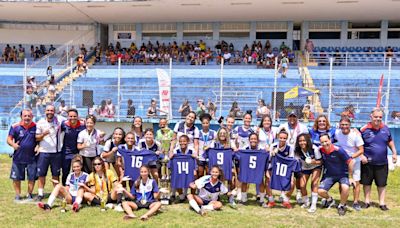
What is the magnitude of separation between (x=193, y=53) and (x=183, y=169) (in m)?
17.7

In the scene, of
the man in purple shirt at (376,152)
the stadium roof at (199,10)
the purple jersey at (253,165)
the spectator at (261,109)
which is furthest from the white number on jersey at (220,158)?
the stadium roof at (199,10)

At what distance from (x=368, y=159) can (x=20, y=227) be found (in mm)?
5670

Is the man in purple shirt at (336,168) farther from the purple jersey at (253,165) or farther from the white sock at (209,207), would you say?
the white sock at (209,207)

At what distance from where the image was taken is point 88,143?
729cm

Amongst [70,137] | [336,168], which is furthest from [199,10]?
[336,168]

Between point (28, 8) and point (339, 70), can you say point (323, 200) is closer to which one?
point (339, 70)

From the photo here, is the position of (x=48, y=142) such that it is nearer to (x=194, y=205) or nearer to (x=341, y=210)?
(x=194, y=205)

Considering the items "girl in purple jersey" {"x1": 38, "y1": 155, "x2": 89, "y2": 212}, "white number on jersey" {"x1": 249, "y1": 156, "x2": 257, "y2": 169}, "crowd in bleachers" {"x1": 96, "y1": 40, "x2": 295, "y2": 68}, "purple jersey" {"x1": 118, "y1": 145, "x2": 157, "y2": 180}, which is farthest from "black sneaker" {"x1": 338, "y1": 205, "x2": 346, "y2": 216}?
"crowd in bleachers" {"x1": 96, "y1": 40, "x2": 295, "y2": 68}

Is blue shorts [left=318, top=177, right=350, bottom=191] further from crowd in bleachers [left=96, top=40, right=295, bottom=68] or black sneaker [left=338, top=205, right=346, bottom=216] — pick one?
crowd in bleachers [left=96, top=40, right=295, bottom=68]

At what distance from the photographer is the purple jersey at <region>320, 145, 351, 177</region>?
675 centimetres

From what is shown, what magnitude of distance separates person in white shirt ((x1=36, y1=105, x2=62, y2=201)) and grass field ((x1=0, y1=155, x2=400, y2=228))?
25.6 inches

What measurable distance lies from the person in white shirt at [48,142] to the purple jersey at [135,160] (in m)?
1.26

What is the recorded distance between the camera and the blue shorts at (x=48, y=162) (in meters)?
7.25

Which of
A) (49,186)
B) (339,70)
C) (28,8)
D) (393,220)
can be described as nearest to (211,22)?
(339,70)
